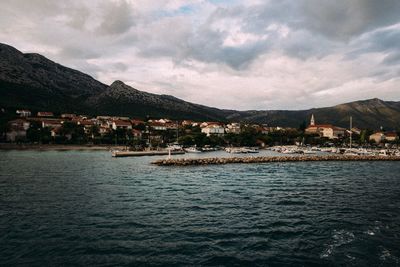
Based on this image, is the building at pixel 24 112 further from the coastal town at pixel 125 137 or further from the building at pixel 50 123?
the building at pixel 50 123

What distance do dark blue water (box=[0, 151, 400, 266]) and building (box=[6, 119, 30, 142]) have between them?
11124 cm

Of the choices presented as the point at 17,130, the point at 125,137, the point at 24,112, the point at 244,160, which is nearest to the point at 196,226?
the point at 244,160

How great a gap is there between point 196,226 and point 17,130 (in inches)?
5580

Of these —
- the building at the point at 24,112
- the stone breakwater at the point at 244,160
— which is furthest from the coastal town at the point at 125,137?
the stone breakwater at the point at 244,160

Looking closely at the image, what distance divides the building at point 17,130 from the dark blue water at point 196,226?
365 ft

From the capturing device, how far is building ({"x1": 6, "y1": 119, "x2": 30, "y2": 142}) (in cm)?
13362

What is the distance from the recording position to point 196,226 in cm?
2130

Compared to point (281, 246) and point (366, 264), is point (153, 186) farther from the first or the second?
point (366, 264)

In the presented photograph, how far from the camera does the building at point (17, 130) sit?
133625 millimetres

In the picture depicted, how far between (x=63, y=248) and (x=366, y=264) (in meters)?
15.1

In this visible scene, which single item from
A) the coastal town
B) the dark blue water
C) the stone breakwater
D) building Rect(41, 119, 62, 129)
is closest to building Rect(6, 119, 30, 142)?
the coastal town

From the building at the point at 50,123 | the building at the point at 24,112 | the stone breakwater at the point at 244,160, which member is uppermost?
the building at the point at 24,112

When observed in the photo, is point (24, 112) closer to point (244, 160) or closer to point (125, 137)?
point (125, 137)

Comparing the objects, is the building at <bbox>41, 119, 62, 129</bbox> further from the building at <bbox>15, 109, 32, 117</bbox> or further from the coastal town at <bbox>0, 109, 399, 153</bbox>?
the building at <bbox>15, 109, 32, 117</bbox>
